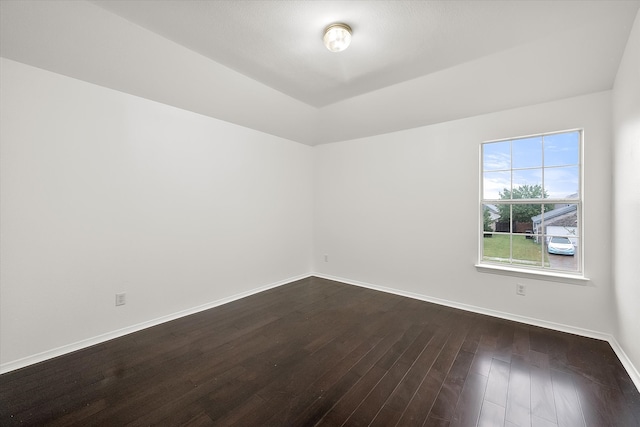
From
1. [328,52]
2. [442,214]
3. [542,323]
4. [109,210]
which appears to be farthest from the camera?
[442,214]

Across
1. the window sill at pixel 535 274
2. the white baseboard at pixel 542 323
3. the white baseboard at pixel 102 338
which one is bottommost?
the white baseboard at pixel 102 338

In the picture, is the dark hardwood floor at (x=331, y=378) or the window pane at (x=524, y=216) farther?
the window pane at (x=524, y=216)

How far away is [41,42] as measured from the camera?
2070 millimetres

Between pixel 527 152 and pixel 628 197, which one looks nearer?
pixel 628 197

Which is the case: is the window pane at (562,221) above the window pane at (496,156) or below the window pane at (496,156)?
below

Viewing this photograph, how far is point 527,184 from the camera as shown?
10.4 feet

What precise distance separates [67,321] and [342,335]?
8.39ft

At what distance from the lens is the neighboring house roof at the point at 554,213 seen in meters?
2.90

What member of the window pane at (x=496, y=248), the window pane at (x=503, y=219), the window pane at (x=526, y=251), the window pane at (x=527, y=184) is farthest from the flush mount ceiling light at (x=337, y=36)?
the window pane at (x=526, y=251)

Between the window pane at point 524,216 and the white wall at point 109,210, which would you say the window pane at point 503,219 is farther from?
the white wall at point 109,210

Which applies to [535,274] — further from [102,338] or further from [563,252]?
[102,338]

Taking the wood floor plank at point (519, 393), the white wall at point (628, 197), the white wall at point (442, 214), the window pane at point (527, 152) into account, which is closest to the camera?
the wood floor plank at point (519, 393)

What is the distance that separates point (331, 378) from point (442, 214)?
2.57m

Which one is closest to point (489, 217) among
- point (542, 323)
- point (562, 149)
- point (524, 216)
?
point (524, 216)
